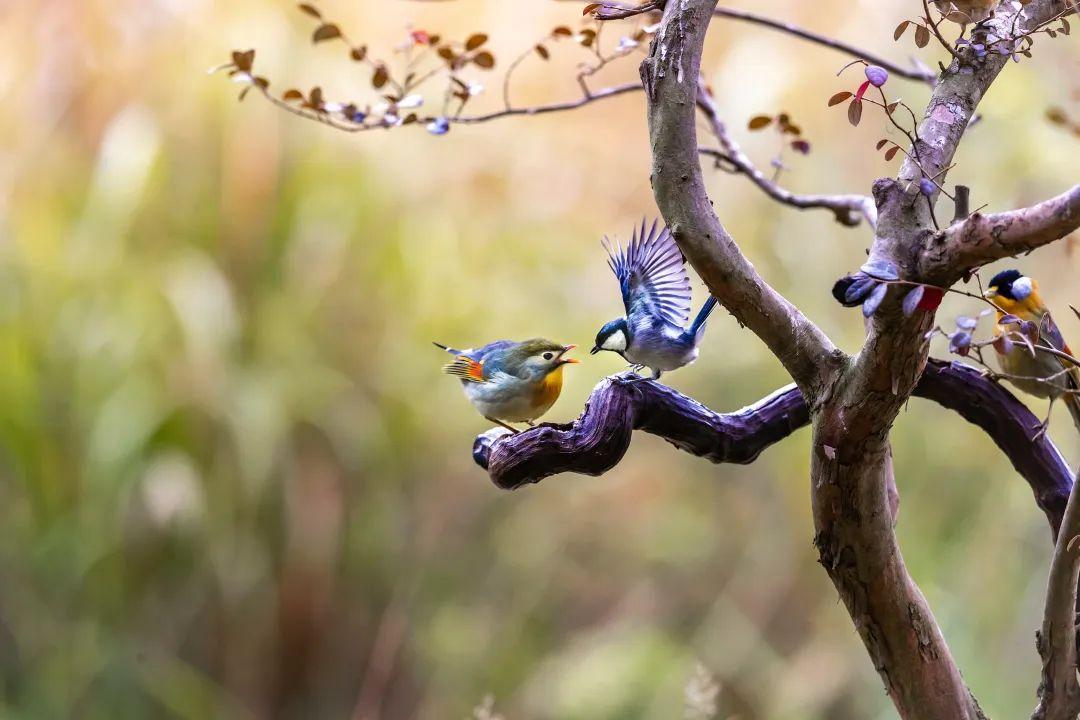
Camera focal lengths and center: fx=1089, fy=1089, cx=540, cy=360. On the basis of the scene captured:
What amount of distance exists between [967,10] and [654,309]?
0.26 meters

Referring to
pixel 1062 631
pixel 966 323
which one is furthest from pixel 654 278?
pixel 1062 631

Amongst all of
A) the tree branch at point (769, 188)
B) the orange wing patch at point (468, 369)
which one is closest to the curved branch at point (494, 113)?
the tree branch at point (769, 188)

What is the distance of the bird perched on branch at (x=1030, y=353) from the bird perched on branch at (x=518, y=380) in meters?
0.31

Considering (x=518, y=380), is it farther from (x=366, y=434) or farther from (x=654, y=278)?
(x=366, y=434)

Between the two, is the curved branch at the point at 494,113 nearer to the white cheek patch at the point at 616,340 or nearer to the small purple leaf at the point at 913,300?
the white cheek patch at the point at 616,340

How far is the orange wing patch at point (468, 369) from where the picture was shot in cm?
82

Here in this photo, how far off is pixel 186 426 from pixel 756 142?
1126 mm

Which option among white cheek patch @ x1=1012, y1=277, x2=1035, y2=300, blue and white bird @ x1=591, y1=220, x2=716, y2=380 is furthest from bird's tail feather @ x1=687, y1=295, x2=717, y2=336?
white cheek patch @ x1=1012, y1=277, x2=1035, y2=300

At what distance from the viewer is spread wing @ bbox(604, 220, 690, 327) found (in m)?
0.73

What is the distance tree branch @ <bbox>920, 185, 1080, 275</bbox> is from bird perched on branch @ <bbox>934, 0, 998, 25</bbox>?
0.56ft

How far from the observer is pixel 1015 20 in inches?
25.0

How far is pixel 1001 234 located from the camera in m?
0.53

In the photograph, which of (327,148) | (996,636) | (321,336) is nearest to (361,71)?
(327,148)

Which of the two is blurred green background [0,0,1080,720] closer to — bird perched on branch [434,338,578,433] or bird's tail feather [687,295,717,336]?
bird perched on branch [434,338,578,433]
